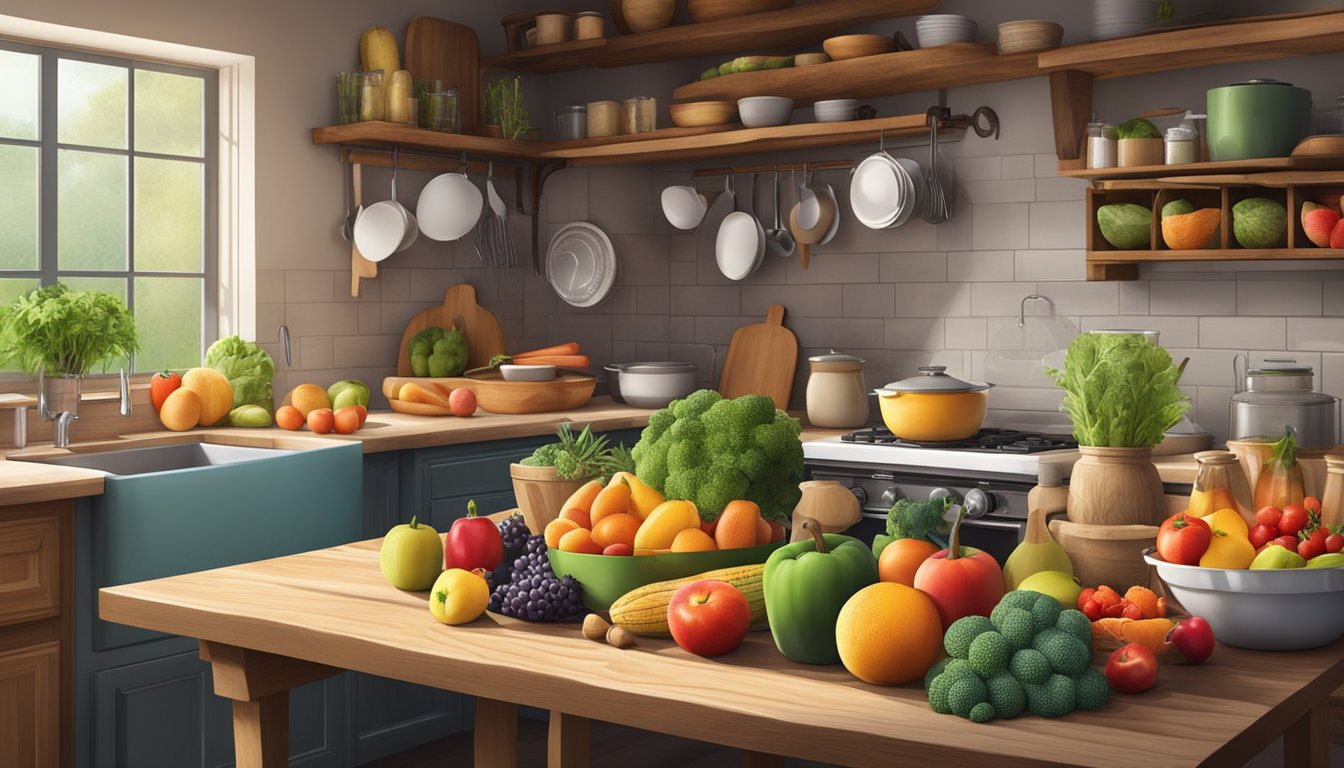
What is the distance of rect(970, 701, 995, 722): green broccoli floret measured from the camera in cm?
138

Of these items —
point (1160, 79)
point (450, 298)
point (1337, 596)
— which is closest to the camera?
point (1337, 596)

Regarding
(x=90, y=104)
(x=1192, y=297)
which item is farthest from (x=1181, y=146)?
(x=90, y=104)

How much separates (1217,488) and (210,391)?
10.5 ft

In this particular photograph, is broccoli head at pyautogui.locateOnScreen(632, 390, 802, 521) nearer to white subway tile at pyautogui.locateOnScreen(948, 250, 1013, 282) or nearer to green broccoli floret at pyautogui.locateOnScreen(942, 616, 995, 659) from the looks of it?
green broccoli floret at pyautogui.locateOnScreen(942, 616, 995, 659)

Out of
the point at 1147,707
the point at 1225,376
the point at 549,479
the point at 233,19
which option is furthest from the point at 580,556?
the point at 233,19

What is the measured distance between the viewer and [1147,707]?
1.43 m

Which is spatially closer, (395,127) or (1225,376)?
(1225,376)

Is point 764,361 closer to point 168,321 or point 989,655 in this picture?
point 168,321

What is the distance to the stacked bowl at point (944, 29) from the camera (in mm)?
4312

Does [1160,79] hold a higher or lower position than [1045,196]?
higher

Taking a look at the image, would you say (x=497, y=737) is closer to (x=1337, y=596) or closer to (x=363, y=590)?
(x=363, y=590)

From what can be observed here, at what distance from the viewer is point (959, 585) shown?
1569 mm

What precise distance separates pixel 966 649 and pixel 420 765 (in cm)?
285

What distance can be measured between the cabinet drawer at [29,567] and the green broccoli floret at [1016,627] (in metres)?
2.40
